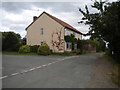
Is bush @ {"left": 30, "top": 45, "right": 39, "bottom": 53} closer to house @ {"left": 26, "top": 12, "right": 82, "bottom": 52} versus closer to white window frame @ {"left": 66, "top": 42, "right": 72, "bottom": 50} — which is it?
house @ {"left": 26, "top": 12, "right": 82, "bottom": 52}

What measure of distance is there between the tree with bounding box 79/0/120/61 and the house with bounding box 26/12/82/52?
1366 cm

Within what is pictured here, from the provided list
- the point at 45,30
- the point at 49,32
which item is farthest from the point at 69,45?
the point at 45,30

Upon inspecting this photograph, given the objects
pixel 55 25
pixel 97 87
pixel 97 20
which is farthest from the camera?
pixel 55 25

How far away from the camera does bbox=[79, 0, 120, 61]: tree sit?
11.6m

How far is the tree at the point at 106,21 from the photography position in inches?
456

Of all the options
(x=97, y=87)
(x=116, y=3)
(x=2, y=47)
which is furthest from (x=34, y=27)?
(x=97, y=87)

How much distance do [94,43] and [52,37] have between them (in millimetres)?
18396

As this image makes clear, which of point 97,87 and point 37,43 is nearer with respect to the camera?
point 97,87

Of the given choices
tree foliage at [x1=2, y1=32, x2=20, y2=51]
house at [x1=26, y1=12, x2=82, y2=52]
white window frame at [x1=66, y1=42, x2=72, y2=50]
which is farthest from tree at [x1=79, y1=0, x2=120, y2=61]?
tree foliage at [x1=2, y1=32, x2=20, y2=51]

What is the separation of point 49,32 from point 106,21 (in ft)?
69.1

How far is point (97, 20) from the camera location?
16.1m

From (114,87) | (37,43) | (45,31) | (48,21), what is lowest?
(114,87)

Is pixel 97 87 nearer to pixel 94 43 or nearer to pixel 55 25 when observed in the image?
pixel 55 25

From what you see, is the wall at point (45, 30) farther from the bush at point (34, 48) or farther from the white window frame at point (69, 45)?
the white window frame at point (69, 45)
